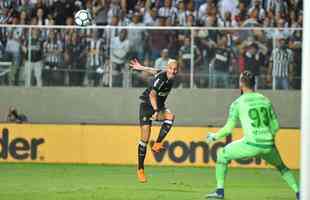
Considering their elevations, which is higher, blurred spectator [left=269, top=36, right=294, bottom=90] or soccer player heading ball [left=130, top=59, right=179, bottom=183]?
blurred spectator [left=269, top=36, right=294, bottom=90]

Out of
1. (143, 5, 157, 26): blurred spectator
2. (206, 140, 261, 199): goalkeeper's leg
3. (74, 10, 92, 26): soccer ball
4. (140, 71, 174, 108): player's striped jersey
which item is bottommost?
(206, 140, 261, 199): goalkeeper's leg

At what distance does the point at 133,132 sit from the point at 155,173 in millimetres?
3193

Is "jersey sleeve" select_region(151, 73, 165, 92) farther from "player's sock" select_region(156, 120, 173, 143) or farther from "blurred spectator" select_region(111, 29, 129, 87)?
"blurred spectator" select_region(111, 29, 129, 87)

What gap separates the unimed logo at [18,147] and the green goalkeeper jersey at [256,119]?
38.5 ft

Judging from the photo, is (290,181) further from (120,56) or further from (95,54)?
(95,54)

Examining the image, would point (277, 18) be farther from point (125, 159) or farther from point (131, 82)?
point (125, 159)

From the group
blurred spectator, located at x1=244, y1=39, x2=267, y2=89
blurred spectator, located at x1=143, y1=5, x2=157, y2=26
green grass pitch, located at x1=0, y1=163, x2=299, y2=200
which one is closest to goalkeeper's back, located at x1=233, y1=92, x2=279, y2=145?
green grass pitch, located at x1=0, y1=163, x2=299, y2=200

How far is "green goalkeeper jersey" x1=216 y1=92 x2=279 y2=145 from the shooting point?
48.4 feet

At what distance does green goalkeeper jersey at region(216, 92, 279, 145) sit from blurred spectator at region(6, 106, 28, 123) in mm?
13360

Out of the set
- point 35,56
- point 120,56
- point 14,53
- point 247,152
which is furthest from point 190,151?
point 247,152

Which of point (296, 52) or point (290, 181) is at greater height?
point (296, 52)

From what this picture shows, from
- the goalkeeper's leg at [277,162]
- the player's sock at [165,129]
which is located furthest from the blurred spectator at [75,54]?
the goalkeeper's leg at [277,162]

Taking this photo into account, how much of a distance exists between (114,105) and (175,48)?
277 centimetres

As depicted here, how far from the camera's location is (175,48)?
26.9 m
